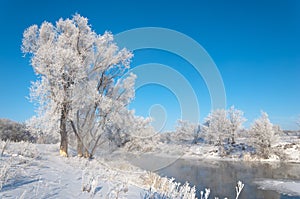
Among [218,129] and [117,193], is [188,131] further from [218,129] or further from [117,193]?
[117,193]

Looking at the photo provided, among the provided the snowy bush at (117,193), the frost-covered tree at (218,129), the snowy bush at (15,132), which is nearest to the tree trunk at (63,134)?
the snowy bush at (117,193)

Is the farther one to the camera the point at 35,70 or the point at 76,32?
the point at 76,32

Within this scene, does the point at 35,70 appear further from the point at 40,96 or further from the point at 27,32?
the point at 27,32

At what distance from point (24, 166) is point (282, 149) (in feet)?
173

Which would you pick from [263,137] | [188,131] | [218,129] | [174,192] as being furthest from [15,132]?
[188,131]

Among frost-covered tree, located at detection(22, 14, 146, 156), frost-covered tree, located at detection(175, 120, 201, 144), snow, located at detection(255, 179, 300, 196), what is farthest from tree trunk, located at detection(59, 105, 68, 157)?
frost-covered tree, located at detection(175, 120, 201, 144)

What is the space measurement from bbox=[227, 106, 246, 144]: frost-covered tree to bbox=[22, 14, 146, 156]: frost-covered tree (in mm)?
47247

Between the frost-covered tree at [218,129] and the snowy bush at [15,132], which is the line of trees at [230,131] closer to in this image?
the frost-covered tree at [218,129]

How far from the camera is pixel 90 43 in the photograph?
17.5m

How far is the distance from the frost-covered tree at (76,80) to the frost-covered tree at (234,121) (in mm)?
47247

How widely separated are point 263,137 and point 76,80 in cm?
4504

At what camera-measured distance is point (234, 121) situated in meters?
63.7

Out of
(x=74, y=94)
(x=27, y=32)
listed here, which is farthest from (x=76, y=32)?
(x=74, y=94)

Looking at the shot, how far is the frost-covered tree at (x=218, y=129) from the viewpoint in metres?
61.3
